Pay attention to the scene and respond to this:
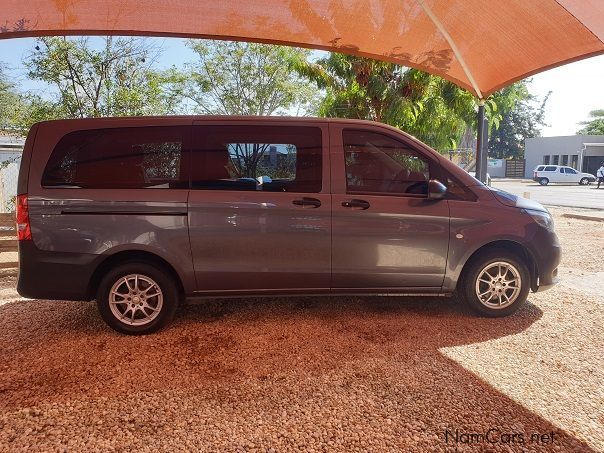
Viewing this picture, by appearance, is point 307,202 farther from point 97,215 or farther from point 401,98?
point 401,98

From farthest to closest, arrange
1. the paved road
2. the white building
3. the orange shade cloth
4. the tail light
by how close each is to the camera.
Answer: the white building, the paved road, the orange shade cloth, the tail light

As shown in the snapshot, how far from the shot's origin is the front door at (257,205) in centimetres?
359

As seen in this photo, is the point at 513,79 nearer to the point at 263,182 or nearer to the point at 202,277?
the point at 263,182

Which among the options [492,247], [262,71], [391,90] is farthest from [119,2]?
[262,71]

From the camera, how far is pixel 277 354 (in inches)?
129

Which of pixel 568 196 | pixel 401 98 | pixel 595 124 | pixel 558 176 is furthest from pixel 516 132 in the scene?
pixel 401 98

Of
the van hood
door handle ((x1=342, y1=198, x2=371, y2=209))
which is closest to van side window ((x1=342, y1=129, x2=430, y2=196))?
door handle ((x1=342, y1=198, x2=371, y2=209))

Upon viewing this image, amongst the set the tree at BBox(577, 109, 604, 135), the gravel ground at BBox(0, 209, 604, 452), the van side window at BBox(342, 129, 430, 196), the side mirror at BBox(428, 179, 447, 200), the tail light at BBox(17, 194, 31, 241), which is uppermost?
the tree at BBox(577, 109, 604, 135)

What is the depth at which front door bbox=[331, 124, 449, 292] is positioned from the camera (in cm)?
371

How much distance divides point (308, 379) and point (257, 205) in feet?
5.13

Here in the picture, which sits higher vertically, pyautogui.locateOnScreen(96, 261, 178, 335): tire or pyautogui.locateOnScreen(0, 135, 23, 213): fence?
pyautogui.locateOnScreen(0, 135, 23, 213): fence

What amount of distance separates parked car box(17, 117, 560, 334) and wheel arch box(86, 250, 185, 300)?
1cm

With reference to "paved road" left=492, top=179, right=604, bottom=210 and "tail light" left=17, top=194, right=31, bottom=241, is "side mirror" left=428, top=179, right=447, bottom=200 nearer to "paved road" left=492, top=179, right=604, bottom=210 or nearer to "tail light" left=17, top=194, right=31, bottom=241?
"tail light" left=17, top=194, right=31, bottom=241

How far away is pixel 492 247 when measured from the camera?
13.0 feet
